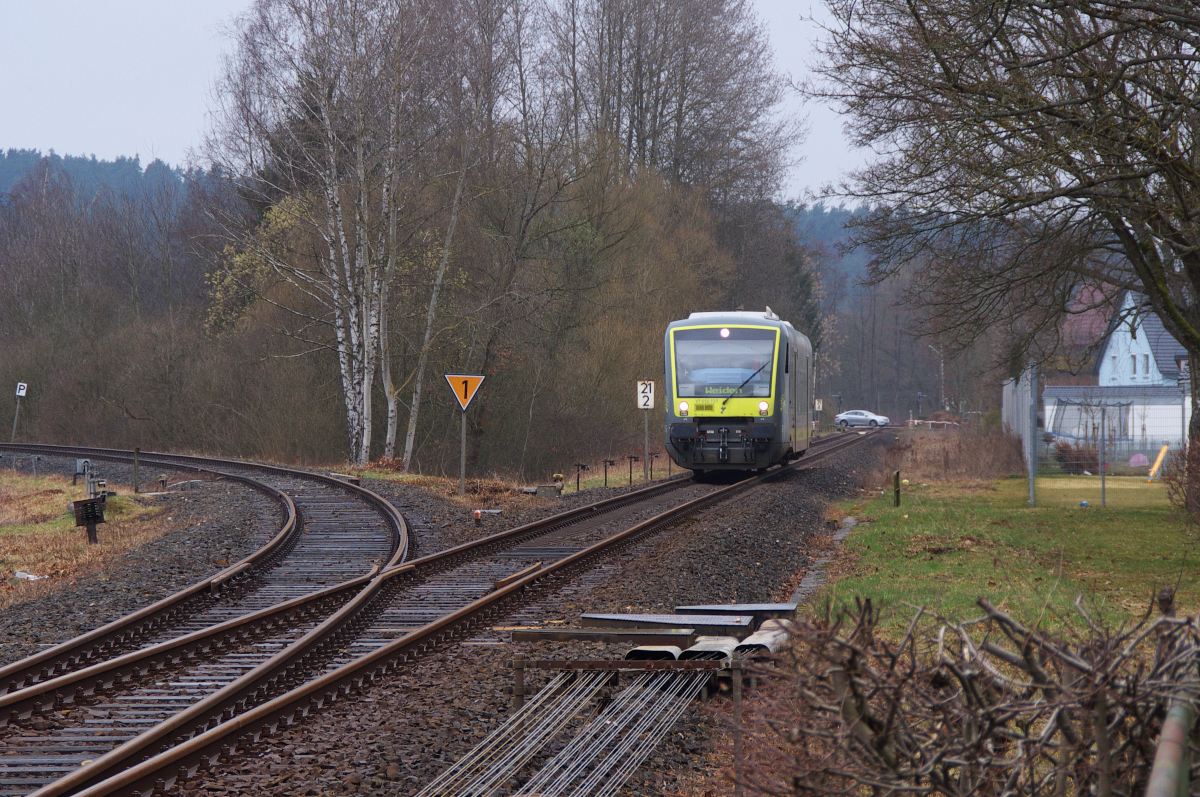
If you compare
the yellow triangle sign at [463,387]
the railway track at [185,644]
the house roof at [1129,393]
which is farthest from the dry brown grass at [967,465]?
the railway track at [185,644]

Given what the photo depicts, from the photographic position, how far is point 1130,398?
1329 inches

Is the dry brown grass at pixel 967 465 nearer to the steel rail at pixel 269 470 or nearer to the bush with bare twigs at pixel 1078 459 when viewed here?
the bush with bare twigs at pixel 1078 459

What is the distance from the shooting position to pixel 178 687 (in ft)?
23.3

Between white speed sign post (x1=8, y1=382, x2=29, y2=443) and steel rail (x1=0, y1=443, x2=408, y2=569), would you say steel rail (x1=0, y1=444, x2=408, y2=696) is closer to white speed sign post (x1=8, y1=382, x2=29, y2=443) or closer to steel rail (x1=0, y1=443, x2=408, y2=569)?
steel rail (x1=0, y1=443, x2=408, y2=569)

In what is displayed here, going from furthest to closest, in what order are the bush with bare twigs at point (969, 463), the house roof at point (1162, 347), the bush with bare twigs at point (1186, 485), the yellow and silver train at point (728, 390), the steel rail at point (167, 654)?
1. the house roof at point (1162, 347)
2. the bush with bare twigs at point (969, 463)
3. the yellow and silver train at point (728, 390)
4. the bush with bare twigs at point (1186, 485)
5. the steel rail at point (167, 654)

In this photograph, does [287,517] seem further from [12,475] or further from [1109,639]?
[12,475]

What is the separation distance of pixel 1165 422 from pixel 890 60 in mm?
15415

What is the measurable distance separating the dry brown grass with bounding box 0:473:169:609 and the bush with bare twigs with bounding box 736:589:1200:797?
10.3m

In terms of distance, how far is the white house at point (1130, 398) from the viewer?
22.8 m

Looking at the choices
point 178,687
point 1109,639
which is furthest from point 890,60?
point 1109,639

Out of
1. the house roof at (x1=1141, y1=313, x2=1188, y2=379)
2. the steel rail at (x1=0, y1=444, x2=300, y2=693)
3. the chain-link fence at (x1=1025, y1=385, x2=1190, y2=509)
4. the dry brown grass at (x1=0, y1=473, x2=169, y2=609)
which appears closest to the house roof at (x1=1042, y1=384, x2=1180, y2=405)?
the chain-link fence at (x1=1025, y1=385, x2=1190, y2=509)

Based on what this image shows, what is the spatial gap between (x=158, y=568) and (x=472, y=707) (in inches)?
288

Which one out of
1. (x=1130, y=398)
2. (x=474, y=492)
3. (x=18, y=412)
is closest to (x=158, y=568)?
(x=474, y=492)

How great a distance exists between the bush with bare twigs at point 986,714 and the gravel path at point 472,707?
8.30 ft
